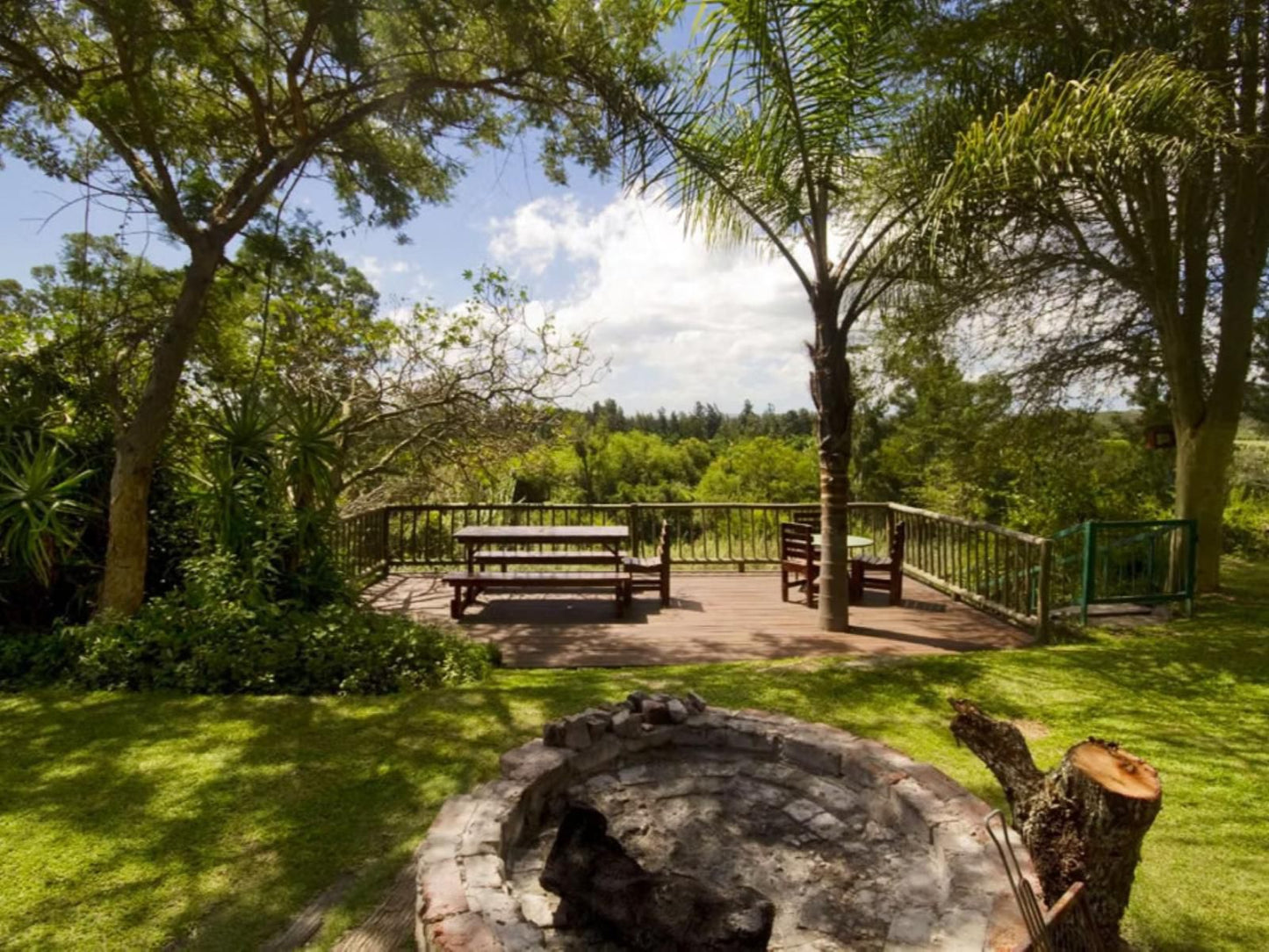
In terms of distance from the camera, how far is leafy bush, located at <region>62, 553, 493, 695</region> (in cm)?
400

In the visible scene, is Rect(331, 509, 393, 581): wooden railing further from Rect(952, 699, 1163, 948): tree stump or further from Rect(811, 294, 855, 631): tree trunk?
Rect(952, 699, 1163, 948): tree stump

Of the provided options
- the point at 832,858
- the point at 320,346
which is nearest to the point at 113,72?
the point at 320,346

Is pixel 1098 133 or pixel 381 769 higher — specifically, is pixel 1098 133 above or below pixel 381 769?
above

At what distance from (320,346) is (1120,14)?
7.94 m

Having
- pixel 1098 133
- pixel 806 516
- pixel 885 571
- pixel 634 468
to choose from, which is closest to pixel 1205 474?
pixel 885 571

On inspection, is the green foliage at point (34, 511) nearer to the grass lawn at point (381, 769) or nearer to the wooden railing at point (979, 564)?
the grass lawn at point (381, 769)

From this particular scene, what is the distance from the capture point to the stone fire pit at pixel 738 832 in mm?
1712

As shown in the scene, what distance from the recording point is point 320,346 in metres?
7.40

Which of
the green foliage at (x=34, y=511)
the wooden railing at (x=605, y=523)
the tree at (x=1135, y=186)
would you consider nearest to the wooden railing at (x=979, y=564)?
the wooden railing at (x=605, y=523)

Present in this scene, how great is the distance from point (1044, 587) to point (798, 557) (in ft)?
6.73

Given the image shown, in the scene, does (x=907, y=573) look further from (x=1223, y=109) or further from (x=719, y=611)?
(x=1223, y=109)

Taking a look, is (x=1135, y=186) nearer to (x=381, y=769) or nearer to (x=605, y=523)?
(x=605, y=523)

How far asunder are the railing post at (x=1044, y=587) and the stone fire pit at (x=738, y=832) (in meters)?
3.30

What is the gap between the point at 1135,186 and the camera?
569cm
